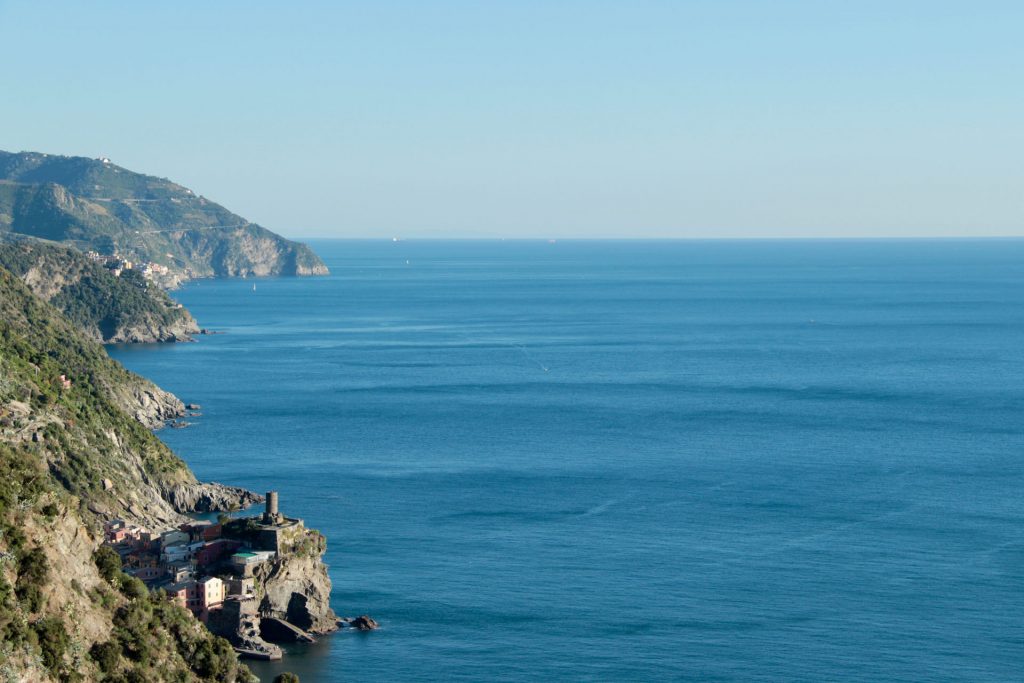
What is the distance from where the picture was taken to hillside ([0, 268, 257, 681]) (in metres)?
46.6

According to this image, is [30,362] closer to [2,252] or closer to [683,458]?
[683,458]

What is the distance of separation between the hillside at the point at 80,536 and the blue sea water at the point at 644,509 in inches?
341

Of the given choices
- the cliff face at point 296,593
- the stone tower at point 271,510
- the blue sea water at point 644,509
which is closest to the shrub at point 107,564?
the blue sea water at point 644,509

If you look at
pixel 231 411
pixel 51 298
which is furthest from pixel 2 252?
pixel 231 411

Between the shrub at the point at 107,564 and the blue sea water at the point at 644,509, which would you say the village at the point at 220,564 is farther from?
the shrub at the point at 107,564

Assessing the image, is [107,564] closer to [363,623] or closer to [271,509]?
[363,623]

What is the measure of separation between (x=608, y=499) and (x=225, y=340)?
10885 cm

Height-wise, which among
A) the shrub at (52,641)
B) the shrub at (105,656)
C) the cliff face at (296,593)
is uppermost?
the shrub at (52,641)

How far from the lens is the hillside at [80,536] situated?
153 feet

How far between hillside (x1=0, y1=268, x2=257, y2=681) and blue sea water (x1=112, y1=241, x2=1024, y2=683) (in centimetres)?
865

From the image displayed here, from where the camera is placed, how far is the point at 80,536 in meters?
52.0

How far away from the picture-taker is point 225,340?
656 ft

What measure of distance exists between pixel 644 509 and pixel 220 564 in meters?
33.1

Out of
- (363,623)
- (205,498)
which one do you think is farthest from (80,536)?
(205,498)
